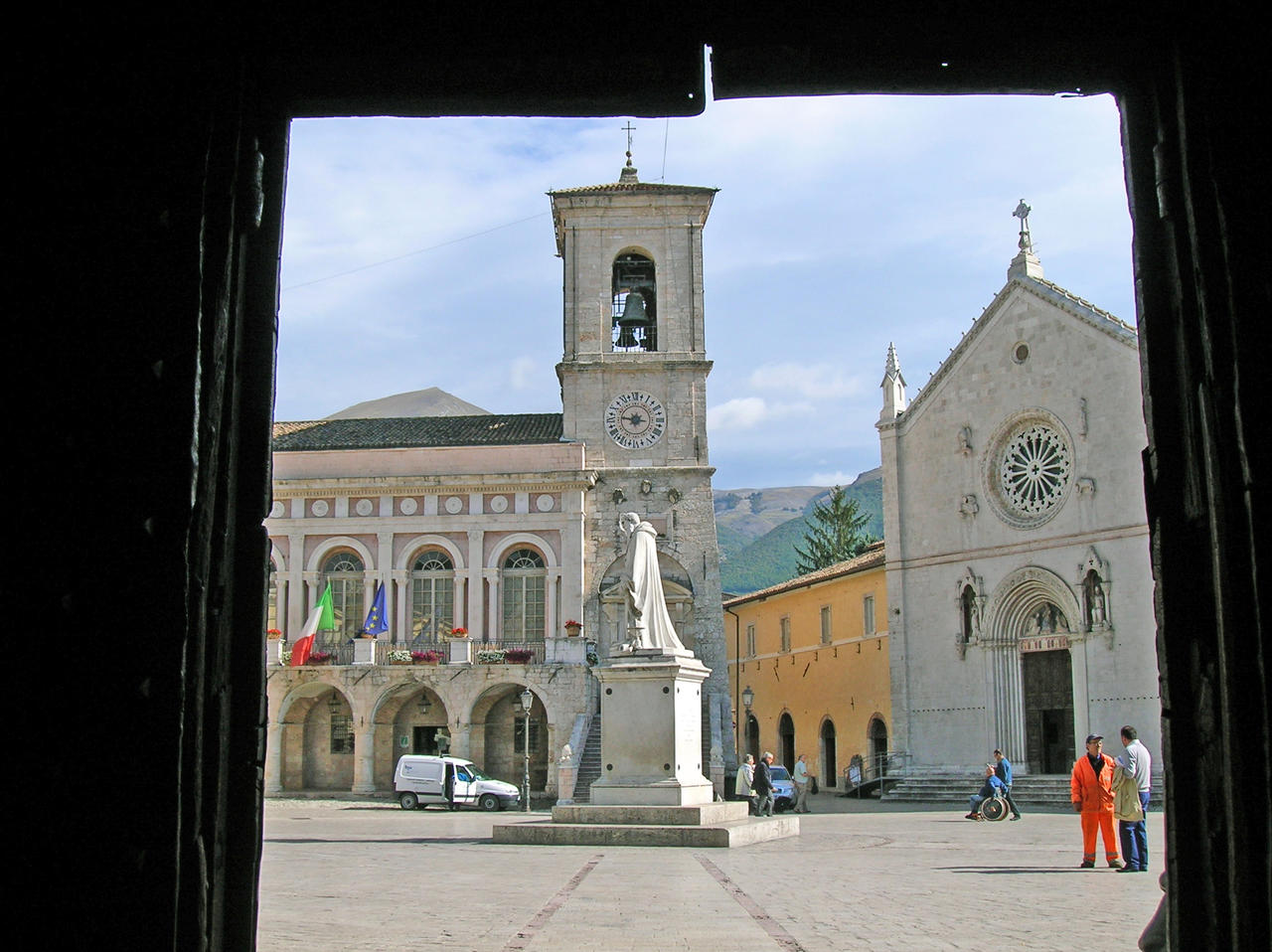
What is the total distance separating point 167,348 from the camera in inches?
138

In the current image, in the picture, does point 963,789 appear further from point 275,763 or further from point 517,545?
point 275,763

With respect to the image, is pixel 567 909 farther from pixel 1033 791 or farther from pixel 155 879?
pixel 1033 791

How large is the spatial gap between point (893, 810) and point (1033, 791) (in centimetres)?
464

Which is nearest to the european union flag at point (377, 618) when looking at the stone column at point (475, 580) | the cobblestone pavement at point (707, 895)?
the stone column at point (475, 580)

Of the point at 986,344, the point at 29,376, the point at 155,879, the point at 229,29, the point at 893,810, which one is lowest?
the point at 893,810

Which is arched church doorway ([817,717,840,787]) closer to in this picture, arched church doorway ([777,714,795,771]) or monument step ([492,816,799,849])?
arched church doorway ([777,714,795,771])

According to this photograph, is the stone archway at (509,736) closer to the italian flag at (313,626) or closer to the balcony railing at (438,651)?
the balcony railing at (438,651)

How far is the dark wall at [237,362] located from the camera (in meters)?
3.31

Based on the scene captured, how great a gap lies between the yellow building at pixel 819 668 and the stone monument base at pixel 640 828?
19079 millimetres

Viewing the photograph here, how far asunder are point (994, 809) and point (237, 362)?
27280 millimetres

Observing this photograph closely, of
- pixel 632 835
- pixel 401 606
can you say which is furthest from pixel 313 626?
pixel 632 835

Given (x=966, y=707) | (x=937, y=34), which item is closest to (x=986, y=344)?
(x=966, y=707)

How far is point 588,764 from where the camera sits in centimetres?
3750

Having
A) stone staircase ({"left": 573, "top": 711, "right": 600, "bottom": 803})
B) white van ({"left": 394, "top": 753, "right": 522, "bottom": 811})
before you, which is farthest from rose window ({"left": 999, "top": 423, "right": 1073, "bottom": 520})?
white van ({"left": 394, "top": 753, "right": 522, "bottom": 811})
